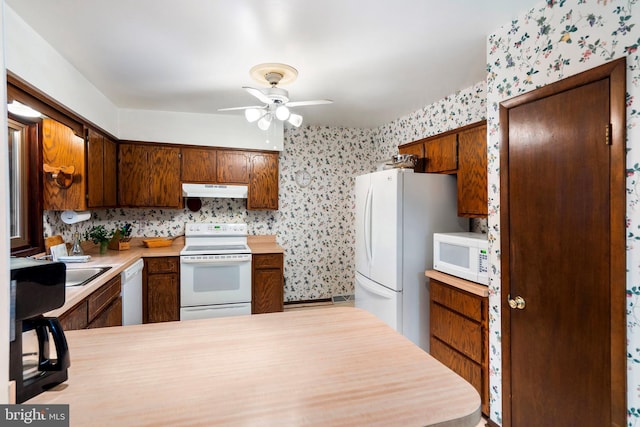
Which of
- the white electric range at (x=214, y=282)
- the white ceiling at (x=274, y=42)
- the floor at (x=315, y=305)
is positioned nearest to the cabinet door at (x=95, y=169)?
the white ceiling at (x=274, y=42)

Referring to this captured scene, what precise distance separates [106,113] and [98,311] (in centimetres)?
199

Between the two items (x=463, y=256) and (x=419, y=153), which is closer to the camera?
(x=463, y=256)

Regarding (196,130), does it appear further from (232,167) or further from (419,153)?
(419,153)

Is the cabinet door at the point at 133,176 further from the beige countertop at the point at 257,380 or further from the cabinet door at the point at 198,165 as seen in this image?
the beige countertop at the point at 257,380

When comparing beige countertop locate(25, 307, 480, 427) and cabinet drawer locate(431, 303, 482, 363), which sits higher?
beige countertop locate(25, 307, 480, 427)

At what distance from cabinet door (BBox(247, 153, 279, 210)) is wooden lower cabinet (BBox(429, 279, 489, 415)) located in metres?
2.09

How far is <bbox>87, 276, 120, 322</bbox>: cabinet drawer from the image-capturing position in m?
1.89

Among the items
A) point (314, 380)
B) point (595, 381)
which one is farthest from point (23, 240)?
point (595, 381)

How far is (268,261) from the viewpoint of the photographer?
11.0 ft

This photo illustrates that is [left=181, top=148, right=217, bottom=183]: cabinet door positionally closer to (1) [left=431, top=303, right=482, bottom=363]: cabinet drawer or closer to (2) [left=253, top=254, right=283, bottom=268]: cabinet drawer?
(2) [left=253, top=254, right=283, bottom=268]: cabinet drawer

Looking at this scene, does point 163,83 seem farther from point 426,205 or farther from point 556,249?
point 556,249

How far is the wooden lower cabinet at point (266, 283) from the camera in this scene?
331 centimetres

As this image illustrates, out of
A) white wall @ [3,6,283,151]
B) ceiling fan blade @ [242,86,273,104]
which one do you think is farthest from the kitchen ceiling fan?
white wall @ [3,6,283,151]

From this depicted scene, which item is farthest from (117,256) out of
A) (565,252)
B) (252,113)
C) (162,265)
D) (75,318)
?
(565,252)
